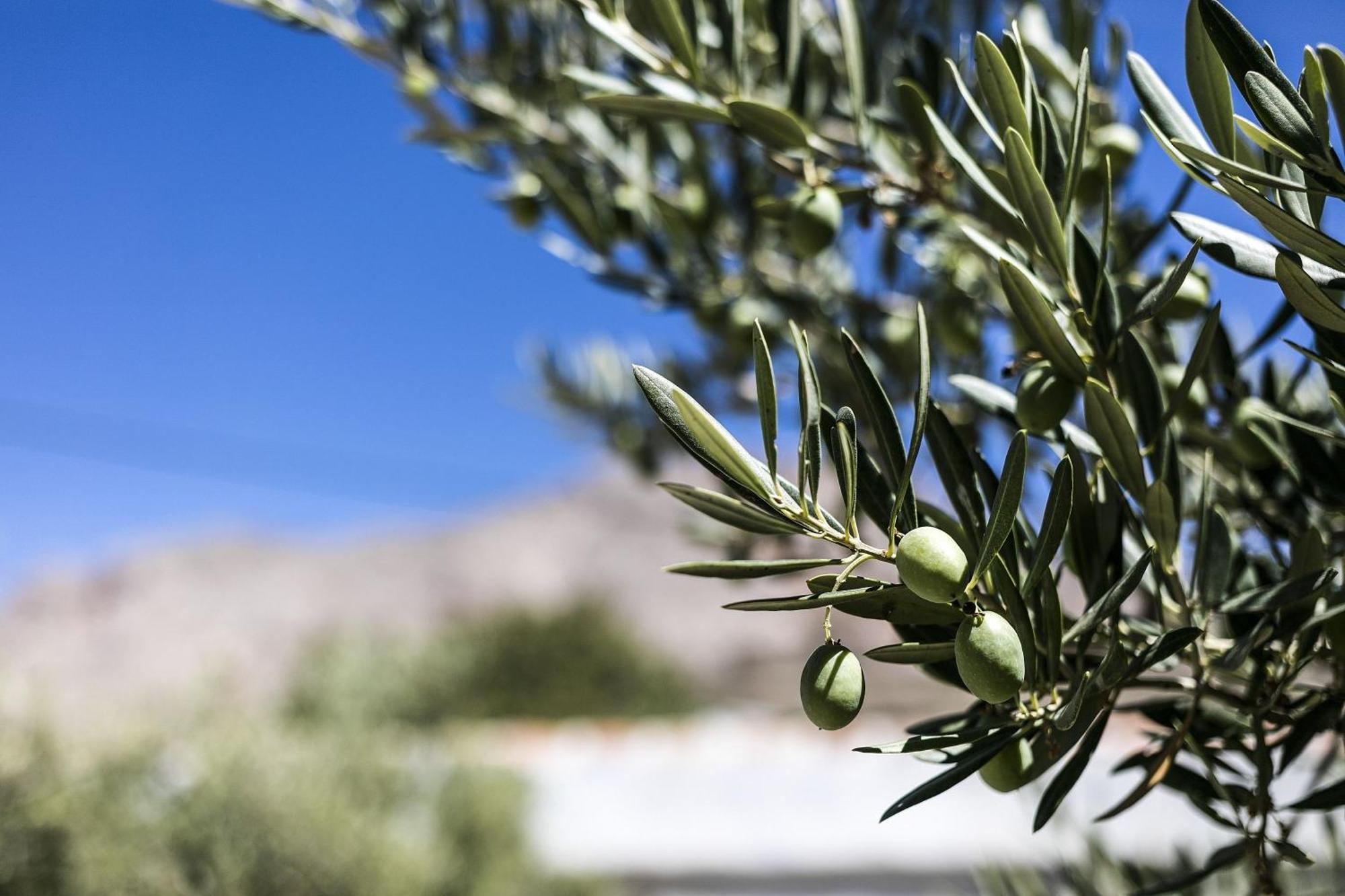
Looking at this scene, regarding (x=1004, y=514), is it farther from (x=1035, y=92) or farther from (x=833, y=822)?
(x=833, y=822)

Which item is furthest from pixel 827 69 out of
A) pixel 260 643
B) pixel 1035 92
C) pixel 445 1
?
pixel 260 643

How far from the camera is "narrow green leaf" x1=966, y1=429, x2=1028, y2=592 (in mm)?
445

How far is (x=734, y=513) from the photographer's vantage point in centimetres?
49

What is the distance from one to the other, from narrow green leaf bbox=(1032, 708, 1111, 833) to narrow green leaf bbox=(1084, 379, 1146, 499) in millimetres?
124

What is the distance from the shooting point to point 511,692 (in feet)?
34.5

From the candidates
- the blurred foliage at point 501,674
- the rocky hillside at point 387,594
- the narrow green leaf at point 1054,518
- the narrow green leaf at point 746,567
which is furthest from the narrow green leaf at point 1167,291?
the rocky hillside at point 387,594

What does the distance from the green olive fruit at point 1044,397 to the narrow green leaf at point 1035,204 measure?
6 cm

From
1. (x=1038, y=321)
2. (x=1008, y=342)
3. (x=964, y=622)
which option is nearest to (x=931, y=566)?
(x=964, y=622)

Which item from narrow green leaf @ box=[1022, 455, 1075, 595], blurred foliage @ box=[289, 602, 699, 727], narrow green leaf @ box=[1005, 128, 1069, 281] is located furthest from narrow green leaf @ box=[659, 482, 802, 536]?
blurred foliage @ box=[289, 602, 699, 727]

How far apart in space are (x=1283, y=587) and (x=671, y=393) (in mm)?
364

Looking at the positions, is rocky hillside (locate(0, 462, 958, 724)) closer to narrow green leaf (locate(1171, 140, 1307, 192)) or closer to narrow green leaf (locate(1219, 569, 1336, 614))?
narrow green leaf (locate(1219, 569, 1336, 614))

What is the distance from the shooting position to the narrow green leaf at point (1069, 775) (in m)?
0.55

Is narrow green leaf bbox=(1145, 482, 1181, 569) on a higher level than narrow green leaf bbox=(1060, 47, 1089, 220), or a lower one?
lower

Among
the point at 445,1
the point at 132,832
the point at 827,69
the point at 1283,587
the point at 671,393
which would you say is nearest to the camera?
the point at 671,393
